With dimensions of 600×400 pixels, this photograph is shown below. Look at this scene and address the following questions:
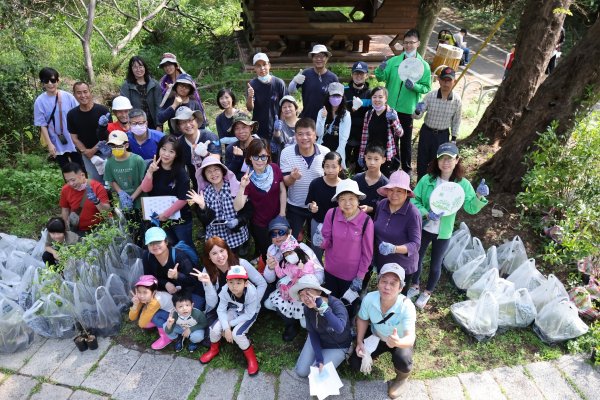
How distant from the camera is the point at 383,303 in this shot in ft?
12.7

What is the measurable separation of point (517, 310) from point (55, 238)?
513 cm

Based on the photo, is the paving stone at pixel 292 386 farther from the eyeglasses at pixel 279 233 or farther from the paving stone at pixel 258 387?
the eyeglasses at pixel 279 233

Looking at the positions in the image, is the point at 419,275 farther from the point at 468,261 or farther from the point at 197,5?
the point at 197,5

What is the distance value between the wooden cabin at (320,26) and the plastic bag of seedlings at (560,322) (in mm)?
8462

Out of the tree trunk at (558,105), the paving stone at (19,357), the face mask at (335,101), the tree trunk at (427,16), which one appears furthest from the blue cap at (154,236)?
the tree trunk at (427,16)

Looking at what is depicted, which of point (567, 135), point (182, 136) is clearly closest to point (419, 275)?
point (567, 135)

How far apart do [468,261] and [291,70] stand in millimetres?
7238

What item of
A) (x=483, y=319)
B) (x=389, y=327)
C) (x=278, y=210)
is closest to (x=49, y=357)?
(x=278, y=210)

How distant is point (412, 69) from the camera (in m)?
5.88

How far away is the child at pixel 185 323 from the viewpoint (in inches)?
167

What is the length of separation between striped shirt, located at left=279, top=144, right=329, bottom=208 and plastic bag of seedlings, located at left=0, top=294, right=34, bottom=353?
3020 mm

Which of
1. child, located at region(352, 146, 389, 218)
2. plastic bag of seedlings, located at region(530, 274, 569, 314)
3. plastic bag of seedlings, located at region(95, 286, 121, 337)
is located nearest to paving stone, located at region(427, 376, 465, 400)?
plastic bag of seedlings, located at region(530, 274, 569, 314)

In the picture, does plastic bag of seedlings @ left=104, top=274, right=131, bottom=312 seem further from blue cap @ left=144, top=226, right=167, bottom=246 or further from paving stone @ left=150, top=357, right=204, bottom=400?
paving stone @ left=150, top=357, right=204, bottom=400

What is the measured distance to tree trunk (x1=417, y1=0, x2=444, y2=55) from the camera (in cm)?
1104
